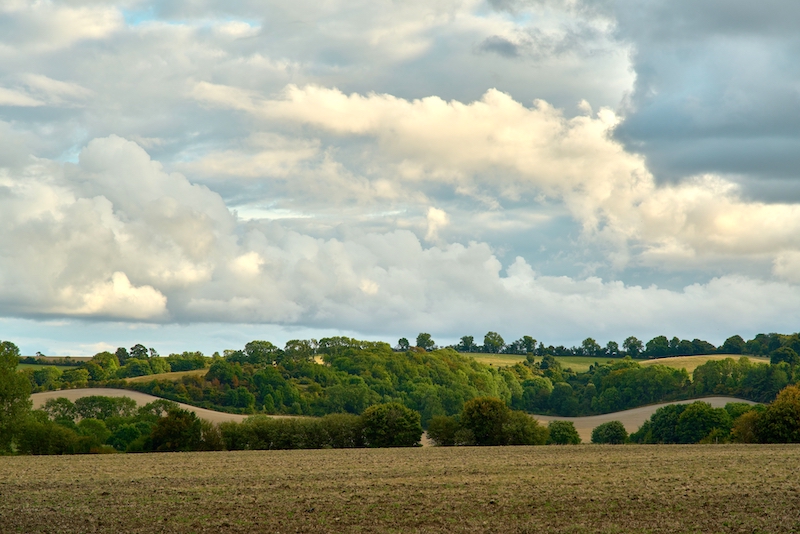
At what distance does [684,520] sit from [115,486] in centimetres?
3268

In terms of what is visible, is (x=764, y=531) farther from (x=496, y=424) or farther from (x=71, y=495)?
(x=496, y=424)

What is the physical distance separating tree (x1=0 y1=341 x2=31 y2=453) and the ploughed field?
62.8ft

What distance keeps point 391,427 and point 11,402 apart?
147 ft

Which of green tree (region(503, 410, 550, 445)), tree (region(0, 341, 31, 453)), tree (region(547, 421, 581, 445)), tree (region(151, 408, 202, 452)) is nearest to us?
tree (region(0, 341, 31, 453))

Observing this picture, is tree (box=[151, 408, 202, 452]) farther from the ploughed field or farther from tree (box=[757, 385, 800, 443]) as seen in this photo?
tree (box=[757, 385, 800, 443])

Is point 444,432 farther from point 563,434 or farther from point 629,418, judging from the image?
point 629,418

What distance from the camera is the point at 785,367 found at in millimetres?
198750

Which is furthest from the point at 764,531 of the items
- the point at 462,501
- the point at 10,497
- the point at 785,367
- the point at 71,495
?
the point at 785,367

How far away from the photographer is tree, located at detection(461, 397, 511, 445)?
343 feet

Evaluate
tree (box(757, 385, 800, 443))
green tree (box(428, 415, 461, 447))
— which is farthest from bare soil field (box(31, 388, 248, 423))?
tree (box(757, 385, 800, 443))

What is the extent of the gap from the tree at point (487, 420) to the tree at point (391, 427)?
273 inches

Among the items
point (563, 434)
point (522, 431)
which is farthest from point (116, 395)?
point (522, 431)

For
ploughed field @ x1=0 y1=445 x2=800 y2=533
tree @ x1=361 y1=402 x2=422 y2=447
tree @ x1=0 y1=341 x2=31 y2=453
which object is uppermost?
tree @ x1=0 y1=341 x2=31 y2=453

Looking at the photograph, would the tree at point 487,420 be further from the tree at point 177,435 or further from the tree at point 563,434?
the tree at point 177,435
